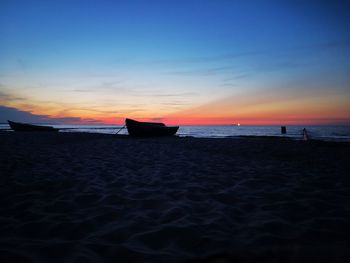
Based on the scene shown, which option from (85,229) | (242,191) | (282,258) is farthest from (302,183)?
(85,229)

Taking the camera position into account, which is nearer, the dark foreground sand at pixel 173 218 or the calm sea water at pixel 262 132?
the dark foreground sand at pixel 173 218

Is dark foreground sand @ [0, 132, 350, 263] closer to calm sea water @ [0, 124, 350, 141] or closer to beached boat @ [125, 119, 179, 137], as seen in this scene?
beached boat @ [125, 119, 179, 137]

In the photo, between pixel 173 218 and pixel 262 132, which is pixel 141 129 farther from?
pixel 262 132

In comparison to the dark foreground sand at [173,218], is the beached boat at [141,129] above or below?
above

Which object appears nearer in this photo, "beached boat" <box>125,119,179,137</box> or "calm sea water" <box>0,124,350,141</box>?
"beached boat" <box>125,119,179,137</box>

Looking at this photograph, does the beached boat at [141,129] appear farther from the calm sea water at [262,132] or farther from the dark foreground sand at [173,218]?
the dark foreground sand at [173,218]

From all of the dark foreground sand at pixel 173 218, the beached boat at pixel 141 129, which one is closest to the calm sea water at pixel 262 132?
the beached boat at pixel 141 129

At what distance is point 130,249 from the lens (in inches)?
92.7

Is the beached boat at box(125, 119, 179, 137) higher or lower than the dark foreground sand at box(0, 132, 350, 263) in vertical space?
higher

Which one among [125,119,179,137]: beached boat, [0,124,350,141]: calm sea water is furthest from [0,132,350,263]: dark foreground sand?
[0,124,350,141]: calm sea water

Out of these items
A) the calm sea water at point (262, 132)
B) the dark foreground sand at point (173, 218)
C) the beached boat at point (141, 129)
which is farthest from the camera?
the calm sea water at point (262, 132)

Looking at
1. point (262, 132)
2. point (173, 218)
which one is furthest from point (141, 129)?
point (262, 132)

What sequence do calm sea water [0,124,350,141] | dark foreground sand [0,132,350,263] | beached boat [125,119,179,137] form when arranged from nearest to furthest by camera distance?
dark foreground sand [0,132,350,263] < beached boat [125,119,179,137] < calm sea water [0,124,350,141]

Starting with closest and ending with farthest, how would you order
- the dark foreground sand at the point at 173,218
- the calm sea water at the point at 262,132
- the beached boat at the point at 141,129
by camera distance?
1. the dark foreground sand at the point at 173,218
2. the beached boat at the point at 141,129
3. the calm sea water at the point at 262,132
